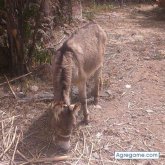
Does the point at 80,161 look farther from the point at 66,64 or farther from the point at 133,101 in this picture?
the point at 133,101

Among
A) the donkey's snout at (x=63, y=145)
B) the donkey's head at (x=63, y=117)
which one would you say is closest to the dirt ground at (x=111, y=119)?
the donkey's snout at (x=63, y=145)

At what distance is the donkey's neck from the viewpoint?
16.0ft

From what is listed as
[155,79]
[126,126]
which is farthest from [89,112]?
[155,79]

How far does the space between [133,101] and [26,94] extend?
1.82 meters

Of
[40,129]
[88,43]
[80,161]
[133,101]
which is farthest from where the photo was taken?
[133,101]

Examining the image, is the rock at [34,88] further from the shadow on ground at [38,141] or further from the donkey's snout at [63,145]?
the donkey's snout at [63,145]

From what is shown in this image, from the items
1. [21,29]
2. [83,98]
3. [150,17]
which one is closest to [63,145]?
[83,98]

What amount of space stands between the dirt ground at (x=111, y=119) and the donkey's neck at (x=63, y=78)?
29.7 inches

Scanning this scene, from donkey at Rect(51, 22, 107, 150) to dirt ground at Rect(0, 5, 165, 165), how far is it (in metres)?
0.30

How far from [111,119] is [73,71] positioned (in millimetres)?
1047

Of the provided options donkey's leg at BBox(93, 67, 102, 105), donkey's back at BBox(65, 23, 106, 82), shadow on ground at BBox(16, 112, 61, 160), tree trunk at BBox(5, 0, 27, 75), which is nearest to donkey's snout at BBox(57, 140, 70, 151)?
shadow on ground at BBox(16, 112, 61, 160)

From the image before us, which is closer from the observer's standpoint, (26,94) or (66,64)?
(66,64)

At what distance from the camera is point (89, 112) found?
6.02 metres

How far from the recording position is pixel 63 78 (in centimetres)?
498
